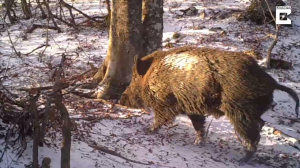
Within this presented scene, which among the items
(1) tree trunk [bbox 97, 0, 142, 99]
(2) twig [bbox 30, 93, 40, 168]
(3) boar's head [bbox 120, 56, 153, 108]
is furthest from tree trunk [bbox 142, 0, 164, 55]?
(2) twig [bbox 30, 93, 40, 168]

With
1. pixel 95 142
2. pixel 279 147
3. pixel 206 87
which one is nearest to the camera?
pixel 95 142

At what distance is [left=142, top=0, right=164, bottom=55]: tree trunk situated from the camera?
5.87m

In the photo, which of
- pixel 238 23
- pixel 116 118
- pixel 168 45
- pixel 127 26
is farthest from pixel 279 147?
pixel 238 23

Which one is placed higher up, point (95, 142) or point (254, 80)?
point (254, 80)

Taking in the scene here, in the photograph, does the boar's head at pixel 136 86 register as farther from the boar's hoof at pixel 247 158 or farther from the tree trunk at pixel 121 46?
the boar's hoof at pixel 247 158

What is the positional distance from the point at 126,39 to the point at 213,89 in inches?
79.8

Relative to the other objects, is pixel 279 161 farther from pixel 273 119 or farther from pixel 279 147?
pixel 273 119

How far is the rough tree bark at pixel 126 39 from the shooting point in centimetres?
552

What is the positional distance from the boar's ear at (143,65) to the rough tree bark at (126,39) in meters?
0.64

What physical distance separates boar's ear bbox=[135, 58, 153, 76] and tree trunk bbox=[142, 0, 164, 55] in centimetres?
97

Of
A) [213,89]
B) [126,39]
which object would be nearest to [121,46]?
Result: [126,39]

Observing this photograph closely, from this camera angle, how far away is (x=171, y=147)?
439 centimetres

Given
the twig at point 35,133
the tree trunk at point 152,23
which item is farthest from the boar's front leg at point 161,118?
the twig at point 35,133

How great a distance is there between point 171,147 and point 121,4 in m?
2.59
